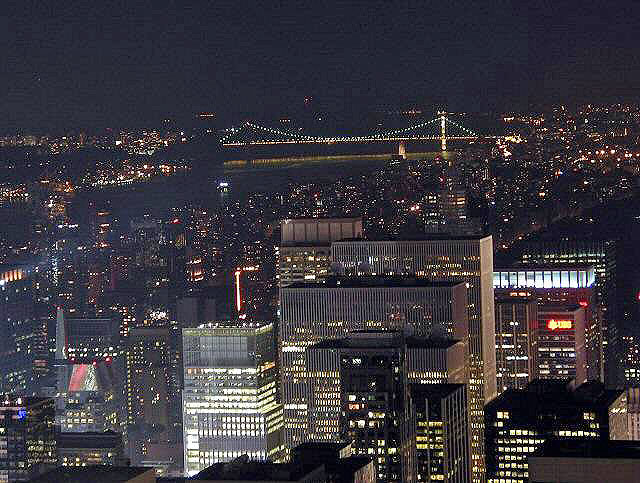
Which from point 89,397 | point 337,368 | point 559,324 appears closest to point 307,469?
point 337,368

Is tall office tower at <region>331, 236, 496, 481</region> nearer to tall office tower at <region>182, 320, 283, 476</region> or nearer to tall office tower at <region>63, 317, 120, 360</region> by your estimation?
tall office tower at <region>182, 320, 283, 476</region>

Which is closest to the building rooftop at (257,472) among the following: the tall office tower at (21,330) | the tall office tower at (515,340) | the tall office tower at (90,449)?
the tall office tower at (90,449)

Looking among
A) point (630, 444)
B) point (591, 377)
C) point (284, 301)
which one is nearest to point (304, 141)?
point (284, 301)

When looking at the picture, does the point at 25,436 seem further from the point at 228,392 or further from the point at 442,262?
the point at 442,262

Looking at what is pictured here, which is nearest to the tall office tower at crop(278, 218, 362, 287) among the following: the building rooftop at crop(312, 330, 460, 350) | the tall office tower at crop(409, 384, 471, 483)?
the building rooftop at crop(312, 330, 460, 350)

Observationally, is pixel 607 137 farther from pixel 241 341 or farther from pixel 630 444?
pixel 630 444

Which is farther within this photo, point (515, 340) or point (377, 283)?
point (515, 340)
